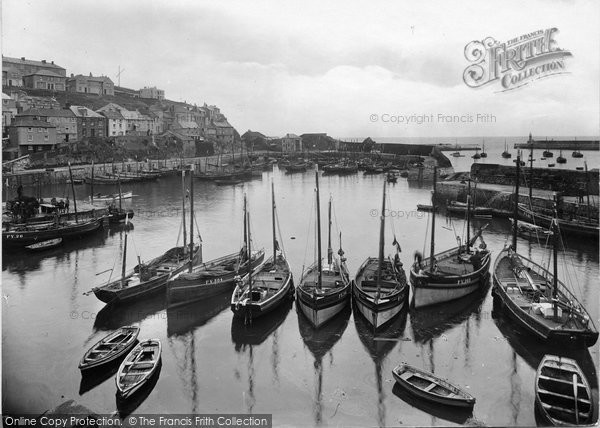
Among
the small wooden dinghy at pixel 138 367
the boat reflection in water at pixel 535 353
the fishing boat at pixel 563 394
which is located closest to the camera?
the fishing boat at pixel 563 394

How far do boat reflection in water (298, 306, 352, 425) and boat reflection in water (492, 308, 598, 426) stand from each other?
3.32 metres

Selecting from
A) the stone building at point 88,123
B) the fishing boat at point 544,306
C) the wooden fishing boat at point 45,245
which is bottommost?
the fishing boat at point 544,306

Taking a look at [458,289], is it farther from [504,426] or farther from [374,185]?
[374,185]

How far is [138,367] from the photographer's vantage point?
333 inches

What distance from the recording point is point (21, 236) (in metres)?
16.8

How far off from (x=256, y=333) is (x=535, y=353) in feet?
18.4

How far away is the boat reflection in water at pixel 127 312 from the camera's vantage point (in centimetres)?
1095

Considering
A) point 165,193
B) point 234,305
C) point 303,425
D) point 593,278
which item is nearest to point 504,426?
point 303,425

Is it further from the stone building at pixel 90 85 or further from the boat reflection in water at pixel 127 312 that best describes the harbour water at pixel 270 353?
the stone building at pixel 90 85

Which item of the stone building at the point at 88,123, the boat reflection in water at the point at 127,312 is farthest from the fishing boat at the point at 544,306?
the stone building at the point at 88,123

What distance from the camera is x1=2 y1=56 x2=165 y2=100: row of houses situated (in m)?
34.5

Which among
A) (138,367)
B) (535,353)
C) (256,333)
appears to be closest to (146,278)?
(256,333)

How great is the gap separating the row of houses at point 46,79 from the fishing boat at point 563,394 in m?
34.0

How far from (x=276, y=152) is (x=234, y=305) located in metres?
44.4
